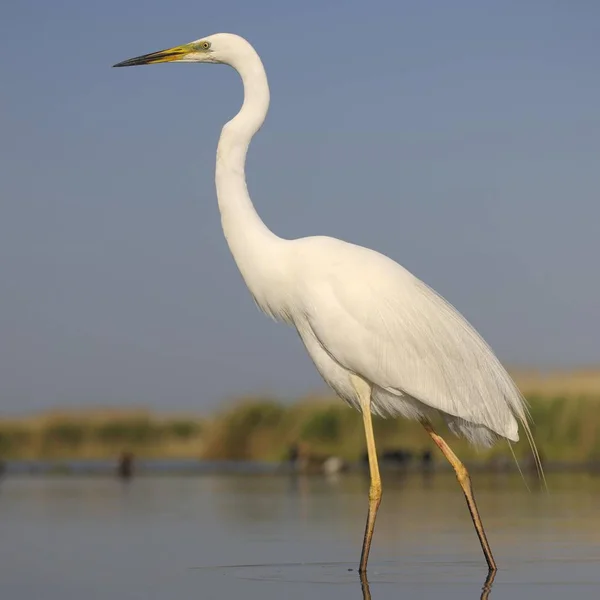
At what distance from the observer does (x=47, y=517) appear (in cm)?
1120

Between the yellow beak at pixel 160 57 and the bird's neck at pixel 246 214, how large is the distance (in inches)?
23.2

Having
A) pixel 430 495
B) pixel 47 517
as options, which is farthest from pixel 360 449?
pixel 47 517

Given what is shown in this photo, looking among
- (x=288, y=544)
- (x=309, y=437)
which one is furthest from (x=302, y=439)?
(x=288, y=544)

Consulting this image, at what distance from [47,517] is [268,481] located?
7.46 m

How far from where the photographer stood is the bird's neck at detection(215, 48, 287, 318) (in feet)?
25.1

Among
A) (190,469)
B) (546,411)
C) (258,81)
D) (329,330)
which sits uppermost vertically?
(258,81)

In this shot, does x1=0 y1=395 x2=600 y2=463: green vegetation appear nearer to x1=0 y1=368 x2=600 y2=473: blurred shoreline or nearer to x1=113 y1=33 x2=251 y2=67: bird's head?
x1=0 y1=368 x2=600 y2=473: blurred shoreline

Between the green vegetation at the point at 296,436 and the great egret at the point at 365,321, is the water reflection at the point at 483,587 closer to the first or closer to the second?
the great egret at the point at 365,321

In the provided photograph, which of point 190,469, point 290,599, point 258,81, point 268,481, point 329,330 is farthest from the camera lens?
point 190,469

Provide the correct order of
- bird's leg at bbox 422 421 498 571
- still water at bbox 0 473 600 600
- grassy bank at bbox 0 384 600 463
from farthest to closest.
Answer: grassy bank at bbox 0 384 600 463 → bird's leg at bbox 422 421 498 571 → still water at bbox 0 473 600 600

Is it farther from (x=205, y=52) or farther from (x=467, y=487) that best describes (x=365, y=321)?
(x=205, y=52)

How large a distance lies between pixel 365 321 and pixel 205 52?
204 centimetres

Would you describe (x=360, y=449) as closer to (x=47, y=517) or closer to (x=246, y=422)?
(x=246, y=422)

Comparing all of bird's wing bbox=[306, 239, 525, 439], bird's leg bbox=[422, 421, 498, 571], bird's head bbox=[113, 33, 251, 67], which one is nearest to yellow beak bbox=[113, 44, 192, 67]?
bird's head bbox=[113, 33, 251, 67]
